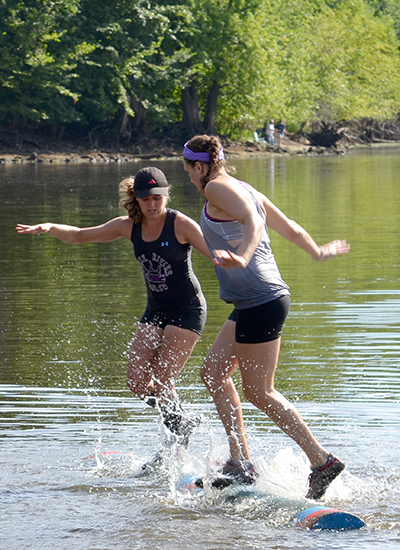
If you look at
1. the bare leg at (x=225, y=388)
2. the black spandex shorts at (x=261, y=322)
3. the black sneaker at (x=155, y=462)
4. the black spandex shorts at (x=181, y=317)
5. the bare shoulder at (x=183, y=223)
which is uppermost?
the bare shoulder at (x=183, y=223)

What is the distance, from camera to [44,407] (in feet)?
22.6

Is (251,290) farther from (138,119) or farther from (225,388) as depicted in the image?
(138,119)

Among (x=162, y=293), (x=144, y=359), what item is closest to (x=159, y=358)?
(x=144, y=359)

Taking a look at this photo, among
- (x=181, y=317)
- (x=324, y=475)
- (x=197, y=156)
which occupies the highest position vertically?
(x=197, y=156)

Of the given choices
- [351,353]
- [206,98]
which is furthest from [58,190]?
[206,98]

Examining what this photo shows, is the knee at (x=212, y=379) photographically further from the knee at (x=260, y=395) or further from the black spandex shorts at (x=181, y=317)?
the black spandex shorts at (x=181, y=317)

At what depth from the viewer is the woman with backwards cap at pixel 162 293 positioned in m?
5.78

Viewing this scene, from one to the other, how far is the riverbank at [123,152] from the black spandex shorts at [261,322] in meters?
38.9

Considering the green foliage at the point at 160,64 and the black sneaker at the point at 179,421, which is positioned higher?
the green foliage at the point at 160,64

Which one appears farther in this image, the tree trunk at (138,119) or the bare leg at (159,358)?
the tree trunk at (138,119)

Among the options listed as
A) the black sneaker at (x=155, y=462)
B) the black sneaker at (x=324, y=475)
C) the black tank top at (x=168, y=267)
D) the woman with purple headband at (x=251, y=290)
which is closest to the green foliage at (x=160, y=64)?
the black tank top at (x=168, y=267)

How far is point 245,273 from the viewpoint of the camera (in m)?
4.97

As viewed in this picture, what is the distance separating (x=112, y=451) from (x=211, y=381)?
1074mm

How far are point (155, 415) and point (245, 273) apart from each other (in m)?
2.13
